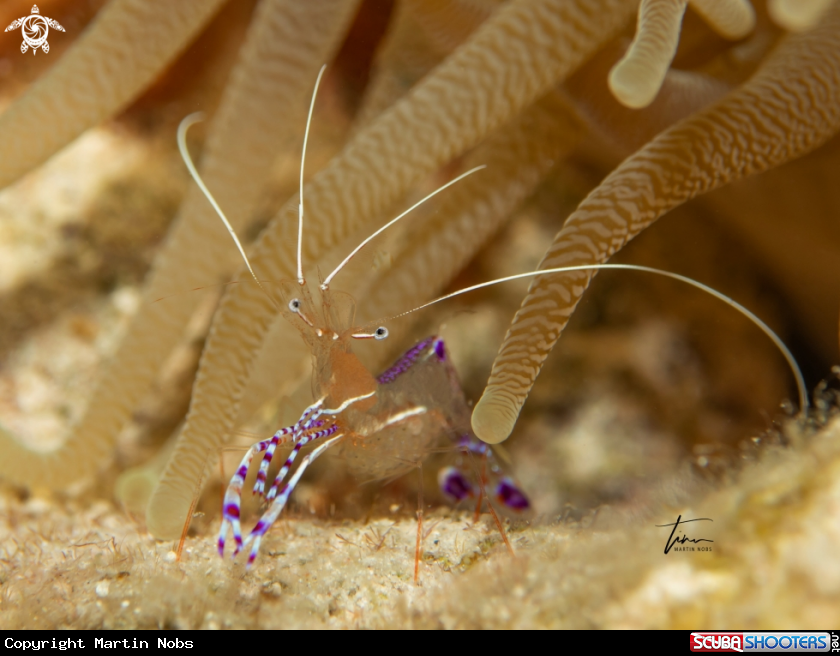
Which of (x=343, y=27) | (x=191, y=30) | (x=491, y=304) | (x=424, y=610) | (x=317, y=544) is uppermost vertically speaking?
(x=191, y=30)

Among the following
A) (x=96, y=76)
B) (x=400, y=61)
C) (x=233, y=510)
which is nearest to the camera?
(x=233, y=510)

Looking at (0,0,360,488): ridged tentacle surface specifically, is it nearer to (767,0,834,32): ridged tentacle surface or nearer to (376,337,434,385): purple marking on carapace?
(376,337,434,385): purple marking on carapace

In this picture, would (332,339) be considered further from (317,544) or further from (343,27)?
(343,27)

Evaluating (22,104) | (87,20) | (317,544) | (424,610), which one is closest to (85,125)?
(22,104)

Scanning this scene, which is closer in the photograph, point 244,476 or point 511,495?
point 244,476

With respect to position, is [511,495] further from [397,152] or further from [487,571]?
[397,152]

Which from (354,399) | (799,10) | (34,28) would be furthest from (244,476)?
(34,28)

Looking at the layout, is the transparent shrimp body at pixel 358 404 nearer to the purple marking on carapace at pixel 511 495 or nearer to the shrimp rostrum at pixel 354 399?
the shrimp rostrum at pixel 354 399
